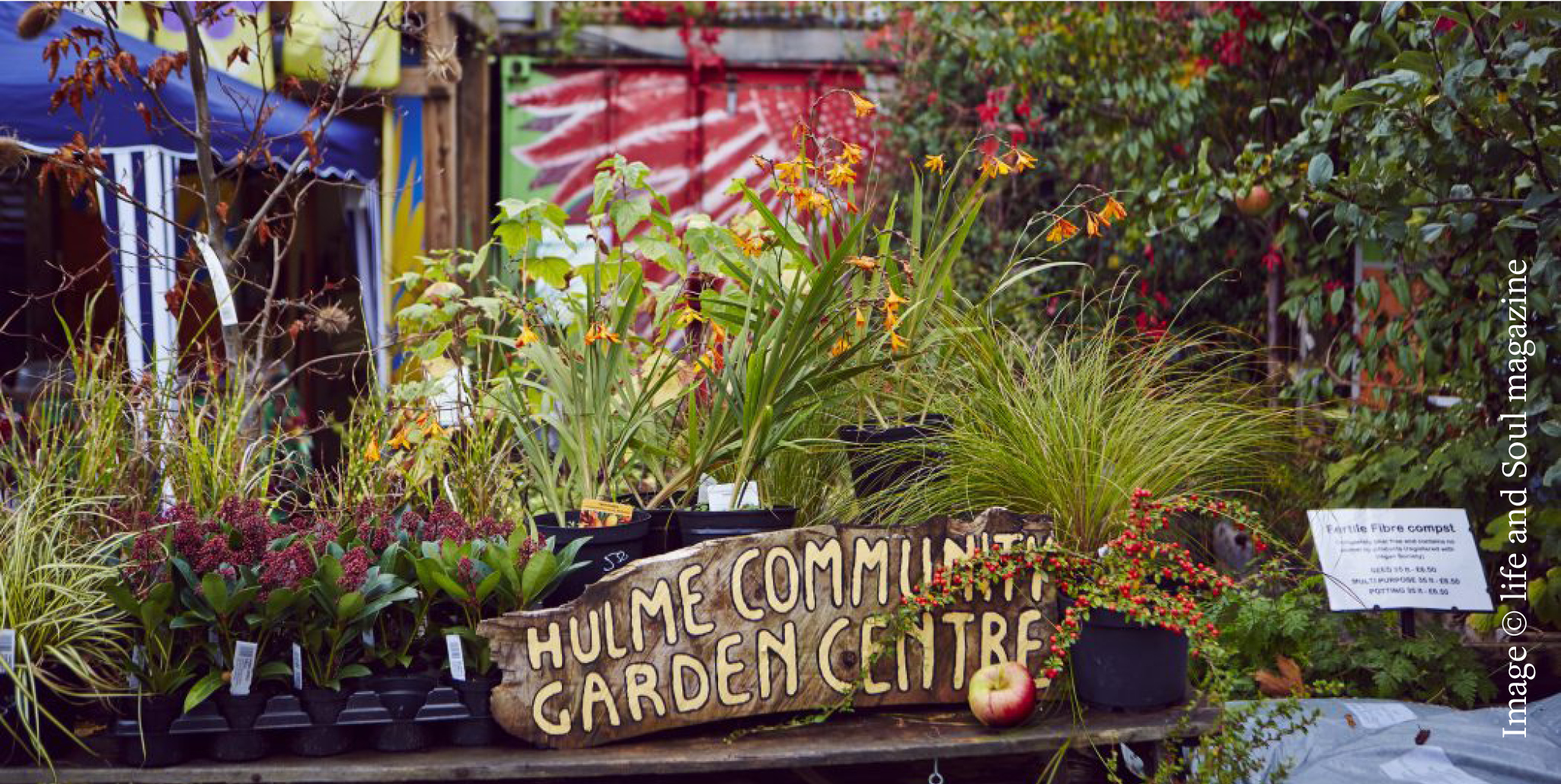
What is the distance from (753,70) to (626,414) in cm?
494

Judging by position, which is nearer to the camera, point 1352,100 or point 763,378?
point 763,378

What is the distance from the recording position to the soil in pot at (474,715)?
2088 mm

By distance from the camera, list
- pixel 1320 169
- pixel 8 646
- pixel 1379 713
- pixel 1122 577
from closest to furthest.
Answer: pixel 8 646, pixel 1122 577, pixel 1379 713, pixel 1320 169

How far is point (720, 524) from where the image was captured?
2.38 m

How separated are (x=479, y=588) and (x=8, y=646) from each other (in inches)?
28.6

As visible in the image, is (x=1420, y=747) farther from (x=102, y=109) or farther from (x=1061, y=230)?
(x=102, y=109)

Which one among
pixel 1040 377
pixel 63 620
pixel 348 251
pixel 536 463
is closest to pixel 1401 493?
pixel 1040 377

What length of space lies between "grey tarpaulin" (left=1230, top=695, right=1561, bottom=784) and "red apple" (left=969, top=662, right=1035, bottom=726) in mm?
482

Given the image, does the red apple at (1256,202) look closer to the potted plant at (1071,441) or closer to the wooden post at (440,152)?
the potted plant at (1071,441)

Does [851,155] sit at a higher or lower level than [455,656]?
higher

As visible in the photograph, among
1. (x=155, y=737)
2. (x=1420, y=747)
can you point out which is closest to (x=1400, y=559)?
(x=1420, y=747)

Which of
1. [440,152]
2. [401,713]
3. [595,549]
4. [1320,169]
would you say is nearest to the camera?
[401,713]

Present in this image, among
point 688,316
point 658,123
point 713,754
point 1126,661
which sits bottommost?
point 713,754

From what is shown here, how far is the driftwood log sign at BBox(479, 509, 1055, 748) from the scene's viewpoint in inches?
82.3
